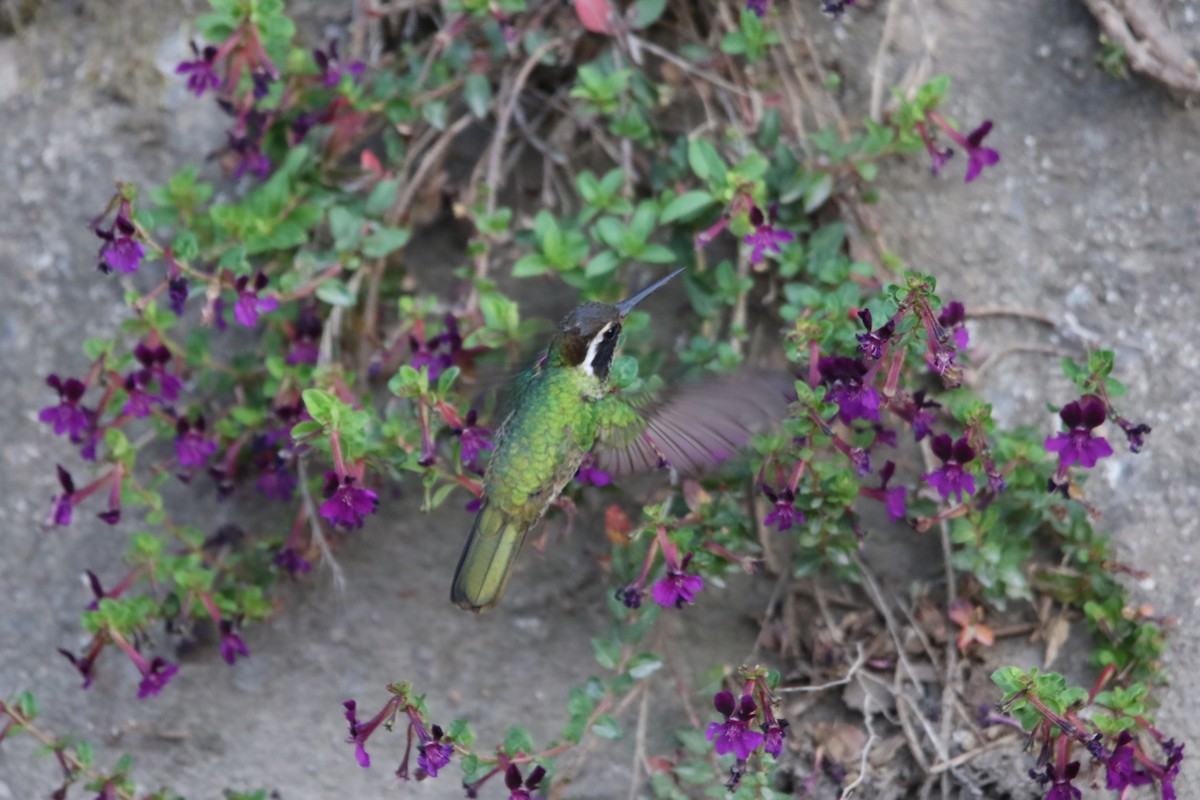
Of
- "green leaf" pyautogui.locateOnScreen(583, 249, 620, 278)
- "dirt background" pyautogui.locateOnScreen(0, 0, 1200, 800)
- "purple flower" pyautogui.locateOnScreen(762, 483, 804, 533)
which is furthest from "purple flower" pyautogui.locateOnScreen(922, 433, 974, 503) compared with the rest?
"green leaf" pyautogui.locateOnScreen(583, 249, 620, 278)

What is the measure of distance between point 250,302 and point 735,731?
176cm

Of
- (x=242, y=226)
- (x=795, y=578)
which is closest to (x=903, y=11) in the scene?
(x=795, y=578)

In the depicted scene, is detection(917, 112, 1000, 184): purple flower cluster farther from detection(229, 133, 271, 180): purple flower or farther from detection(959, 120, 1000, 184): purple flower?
detection(229, 133, 271, 180): purple flower

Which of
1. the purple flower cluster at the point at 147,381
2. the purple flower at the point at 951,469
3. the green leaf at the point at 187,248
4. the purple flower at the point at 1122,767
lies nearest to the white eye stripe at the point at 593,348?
the purple flower at the point at 951,469

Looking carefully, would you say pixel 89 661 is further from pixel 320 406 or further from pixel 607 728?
pixel 607 728

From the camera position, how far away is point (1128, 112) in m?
4.10

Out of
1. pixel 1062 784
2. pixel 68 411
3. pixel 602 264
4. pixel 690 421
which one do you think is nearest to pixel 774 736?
pixel 1062 784

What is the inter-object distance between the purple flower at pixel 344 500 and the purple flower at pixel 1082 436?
1.69 metres

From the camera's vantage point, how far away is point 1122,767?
308cm

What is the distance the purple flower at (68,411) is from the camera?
3.63 metres

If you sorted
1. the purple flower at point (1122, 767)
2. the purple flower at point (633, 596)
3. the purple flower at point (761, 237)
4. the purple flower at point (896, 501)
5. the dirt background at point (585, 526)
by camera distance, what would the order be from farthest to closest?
1. the dirt background at point (585, 526)
2. the purple flower at point (761, 237)
3. the purple flower at point (896, 501)
4. the purple flower at point (633, 596)
5. the purple flower at point (1122, 767)

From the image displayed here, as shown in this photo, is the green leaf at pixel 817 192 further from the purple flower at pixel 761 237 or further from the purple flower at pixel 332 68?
the purple flower at pixel 332 68

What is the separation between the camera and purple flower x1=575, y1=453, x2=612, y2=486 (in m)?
3.36

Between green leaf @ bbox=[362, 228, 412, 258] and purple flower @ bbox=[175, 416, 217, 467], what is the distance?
0.71 metres
